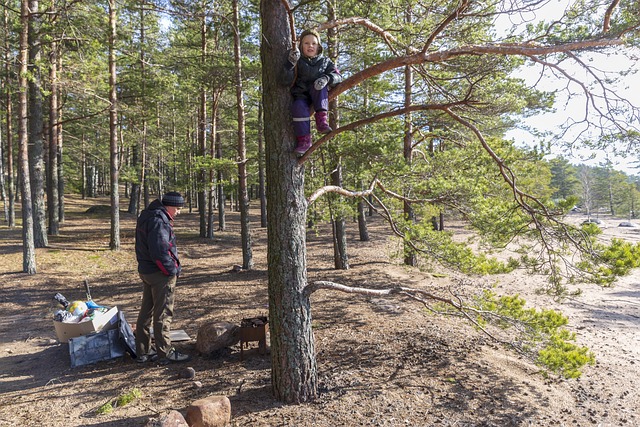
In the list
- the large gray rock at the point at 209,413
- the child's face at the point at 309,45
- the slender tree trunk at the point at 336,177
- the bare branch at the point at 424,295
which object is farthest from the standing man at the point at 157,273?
the slender tree trunk at the point at 336,177

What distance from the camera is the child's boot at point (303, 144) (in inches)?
137

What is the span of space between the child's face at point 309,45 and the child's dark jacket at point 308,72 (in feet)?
0.13

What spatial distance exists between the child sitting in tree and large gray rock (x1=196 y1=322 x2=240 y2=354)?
9.18ft

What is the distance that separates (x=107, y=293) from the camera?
8.62 metres

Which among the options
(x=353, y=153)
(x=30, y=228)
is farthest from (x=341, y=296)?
(x=30, y=228)

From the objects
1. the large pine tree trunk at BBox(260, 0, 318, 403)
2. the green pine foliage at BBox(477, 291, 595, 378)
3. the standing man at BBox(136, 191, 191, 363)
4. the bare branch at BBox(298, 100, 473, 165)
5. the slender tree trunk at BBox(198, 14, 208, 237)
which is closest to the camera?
the bare branch at BBox(298, 100, 473, 165)

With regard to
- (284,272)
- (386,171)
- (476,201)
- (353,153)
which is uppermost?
(353,153)

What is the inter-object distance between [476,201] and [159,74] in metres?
11.7

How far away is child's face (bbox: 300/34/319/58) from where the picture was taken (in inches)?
129

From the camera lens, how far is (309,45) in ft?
10.8

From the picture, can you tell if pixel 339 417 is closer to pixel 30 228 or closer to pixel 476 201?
pixel 476 201

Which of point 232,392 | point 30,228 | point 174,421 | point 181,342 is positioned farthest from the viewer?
point 30,228

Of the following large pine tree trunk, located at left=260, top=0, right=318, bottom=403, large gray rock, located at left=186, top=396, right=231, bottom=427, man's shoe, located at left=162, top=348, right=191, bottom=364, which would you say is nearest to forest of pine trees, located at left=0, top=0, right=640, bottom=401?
large pine tree trunk, located at left=260, top=0, right=318, bottom=403

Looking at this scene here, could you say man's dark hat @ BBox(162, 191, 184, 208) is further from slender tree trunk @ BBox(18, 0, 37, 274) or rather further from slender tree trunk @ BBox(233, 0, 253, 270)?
slender tree trunk @ BBox(18, 0, 37, 274)
